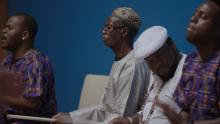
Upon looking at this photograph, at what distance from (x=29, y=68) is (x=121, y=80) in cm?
52

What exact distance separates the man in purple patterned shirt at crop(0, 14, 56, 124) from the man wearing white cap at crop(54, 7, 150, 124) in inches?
5.6

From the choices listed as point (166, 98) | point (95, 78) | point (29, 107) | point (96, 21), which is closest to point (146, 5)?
point (96, 21)

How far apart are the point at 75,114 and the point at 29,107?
0.93 feet

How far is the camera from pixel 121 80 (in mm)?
2486

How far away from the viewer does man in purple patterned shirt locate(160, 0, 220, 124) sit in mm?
1663

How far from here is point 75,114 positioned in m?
2.64

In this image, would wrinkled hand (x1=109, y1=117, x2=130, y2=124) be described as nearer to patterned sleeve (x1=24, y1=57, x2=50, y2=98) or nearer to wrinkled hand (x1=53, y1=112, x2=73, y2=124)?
wrinkled hand (x1=53, y1=112, x2=73, y2=124)

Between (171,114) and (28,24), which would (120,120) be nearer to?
(171,114)

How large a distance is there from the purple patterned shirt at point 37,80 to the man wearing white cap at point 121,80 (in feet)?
0.44

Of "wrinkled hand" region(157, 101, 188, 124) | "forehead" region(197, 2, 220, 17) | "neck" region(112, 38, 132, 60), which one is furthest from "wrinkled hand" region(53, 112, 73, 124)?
"forehead" region(197, 2, 220, 17)

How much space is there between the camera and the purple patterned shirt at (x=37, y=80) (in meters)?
2.52

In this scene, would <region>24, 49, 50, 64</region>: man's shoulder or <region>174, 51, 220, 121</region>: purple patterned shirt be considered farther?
<region>24, 49, 50, 64</region>: man's shoulder

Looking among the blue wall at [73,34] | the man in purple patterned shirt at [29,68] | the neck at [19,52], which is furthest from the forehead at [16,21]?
the blue wall at [73,34]

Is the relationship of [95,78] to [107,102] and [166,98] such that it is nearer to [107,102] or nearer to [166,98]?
[107,102]
